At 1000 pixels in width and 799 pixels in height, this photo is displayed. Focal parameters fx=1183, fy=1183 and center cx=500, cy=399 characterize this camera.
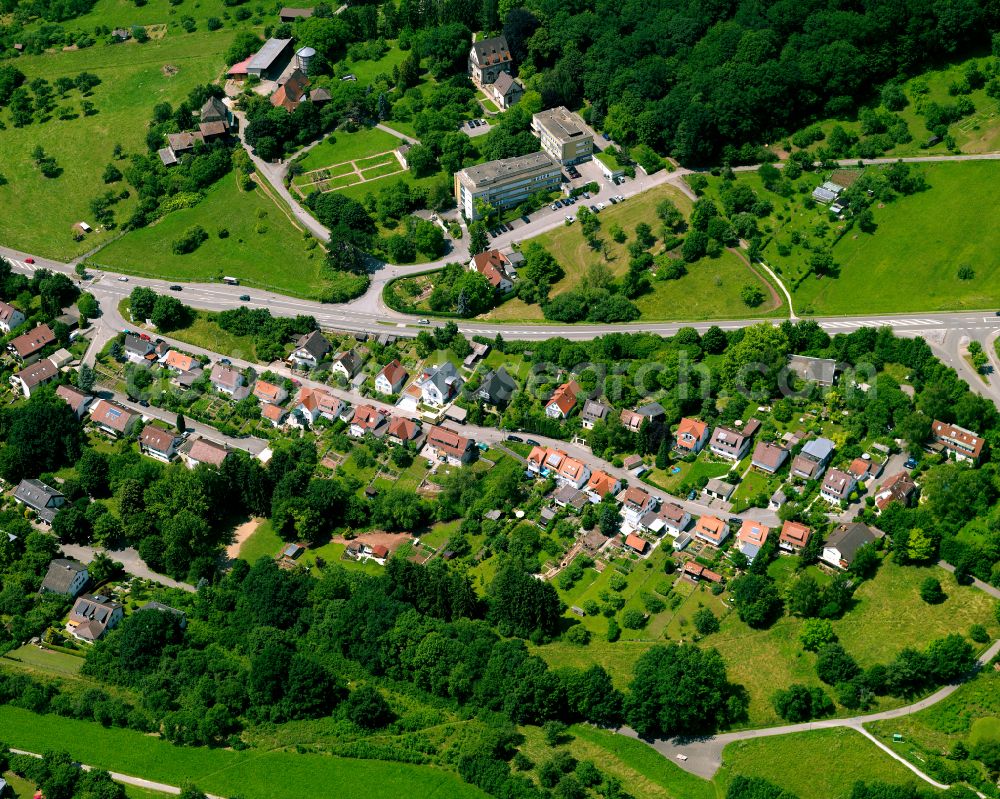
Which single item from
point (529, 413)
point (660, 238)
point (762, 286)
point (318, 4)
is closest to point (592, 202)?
point (660, 238)

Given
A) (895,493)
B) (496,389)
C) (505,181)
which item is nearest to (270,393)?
(496,389)

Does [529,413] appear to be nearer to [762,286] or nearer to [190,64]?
[762,286]

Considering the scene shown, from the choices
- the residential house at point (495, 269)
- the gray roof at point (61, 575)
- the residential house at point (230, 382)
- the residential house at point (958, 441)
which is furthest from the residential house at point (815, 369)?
the gray roof at point (61, 575)

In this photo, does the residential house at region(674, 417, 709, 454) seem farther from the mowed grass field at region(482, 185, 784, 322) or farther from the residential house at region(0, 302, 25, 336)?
the residential house at region(0, 302, 25, 336)

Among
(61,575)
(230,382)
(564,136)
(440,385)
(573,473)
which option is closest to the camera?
(61,575)

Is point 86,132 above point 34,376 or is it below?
above

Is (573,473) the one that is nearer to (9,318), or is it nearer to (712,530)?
(712,530)

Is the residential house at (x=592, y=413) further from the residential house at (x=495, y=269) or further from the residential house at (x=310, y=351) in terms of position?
the residential house at (x=310, y=351)

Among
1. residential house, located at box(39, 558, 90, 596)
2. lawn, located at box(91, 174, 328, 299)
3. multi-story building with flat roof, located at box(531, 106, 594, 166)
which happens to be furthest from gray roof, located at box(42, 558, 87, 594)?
multi-story building with flat roof, located at box(531, 106, 594, 166)
